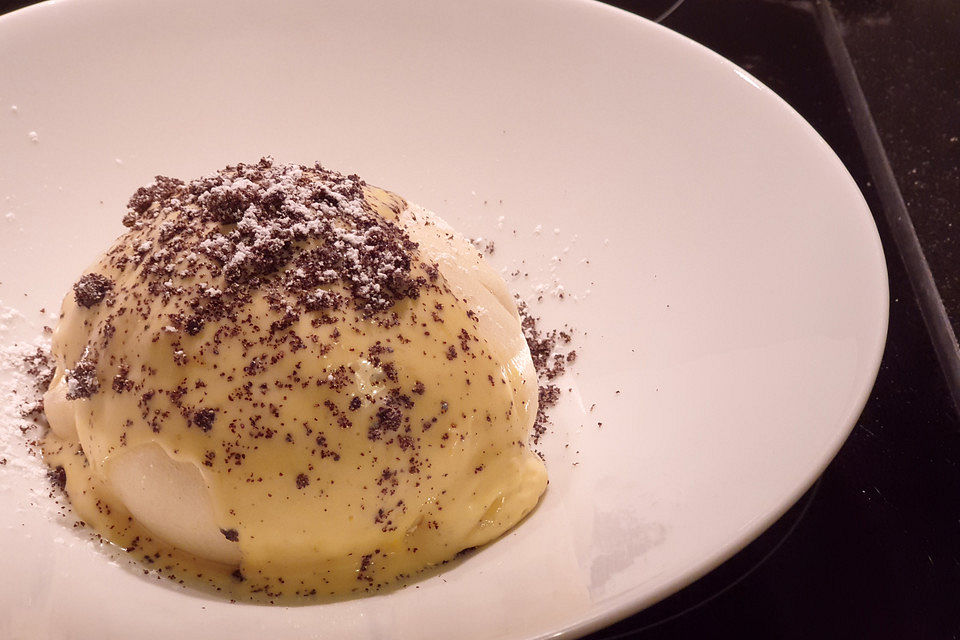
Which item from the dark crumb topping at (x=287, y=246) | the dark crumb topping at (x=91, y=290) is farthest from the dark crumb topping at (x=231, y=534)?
the dark crumb topping at (x=91, y=290)

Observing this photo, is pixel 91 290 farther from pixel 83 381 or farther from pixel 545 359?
pixel 545 359

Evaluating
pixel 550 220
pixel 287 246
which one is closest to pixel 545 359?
pixel 550 220

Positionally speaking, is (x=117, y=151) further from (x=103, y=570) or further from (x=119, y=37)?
(x=103, y=570)

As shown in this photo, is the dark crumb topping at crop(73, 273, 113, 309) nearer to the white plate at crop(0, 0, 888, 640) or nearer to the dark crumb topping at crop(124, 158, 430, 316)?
the dark crumb topping at crop(124, 158, 430, 316)

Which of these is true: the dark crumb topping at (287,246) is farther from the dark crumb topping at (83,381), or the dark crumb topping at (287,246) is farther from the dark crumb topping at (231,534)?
the dark crumb topping at (231,534)

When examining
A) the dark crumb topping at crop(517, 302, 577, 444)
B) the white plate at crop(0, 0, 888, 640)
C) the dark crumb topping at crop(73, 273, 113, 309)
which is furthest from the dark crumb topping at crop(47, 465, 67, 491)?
the dark crumb topping at crop(517, 302, 577, 444)

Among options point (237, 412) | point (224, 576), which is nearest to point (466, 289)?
point (237, 412)
